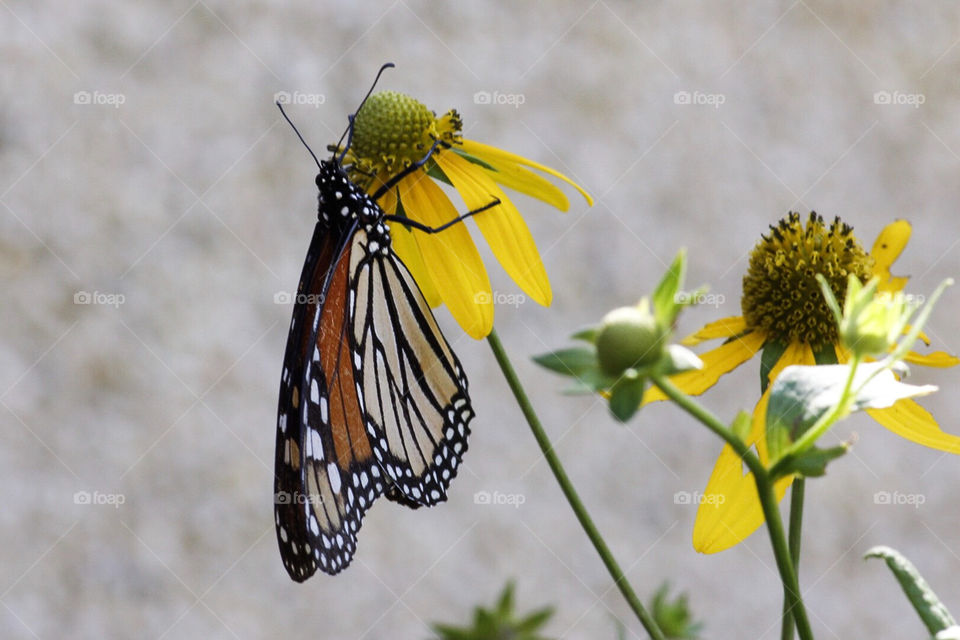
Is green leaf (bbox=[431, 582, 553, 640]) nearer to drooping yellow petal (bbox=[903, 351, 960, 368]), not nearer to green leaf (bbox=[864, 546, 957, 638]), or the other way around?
green leaf (bbox=[864, 546, 957, 638])

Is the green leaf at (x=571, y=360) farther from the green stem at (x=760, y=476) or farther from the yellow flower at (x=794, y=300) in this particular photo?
the yellow flower at (x=794, y=300)

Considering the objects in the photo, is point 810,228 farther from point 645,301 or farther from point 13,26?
point 13,26

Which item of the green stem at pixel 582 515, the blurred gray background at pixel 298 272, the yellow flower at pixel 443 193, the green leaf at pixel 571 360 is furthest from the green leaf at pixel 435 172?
the blurred gray background at pixel 298 272

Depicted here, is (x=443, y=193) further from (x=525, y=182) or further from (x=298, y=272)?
(x=298, y=272)

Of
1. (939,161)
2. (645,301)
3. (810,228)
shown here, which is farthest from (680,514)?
(645,301)

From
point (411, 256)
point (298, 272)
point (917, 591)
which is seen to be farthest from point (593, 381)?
point (298, 272)

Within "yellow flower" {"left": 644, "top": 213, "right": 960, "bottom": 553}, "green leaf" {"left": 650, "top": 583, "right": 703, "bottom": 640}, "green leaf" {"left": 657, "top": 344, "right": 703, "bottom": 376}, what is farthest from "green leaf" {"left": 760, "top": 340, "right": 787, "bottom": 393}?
"green leaf" {"left": 657, "top": 344, "right": 703, "bottom": 376}
